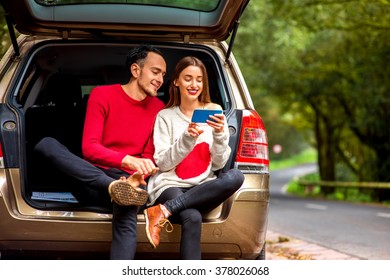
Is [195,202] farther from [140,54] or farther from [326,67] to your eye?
[326,67]

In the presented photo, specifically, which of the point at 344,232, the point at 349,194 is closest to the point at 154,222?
the point at 344,232

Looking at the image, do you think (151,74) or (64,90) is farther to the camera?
(64,90)

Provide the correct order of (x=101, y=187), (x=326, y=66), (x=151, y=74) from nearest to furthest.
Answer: (x=101, y=187) → (x=151, y=74) → (x=326, y=66)

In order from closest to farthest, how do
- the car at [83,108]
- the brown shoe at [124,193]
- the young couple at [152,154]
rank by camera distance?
the brown shoe at [124,193], the young couple at [152,154], the car at [83,108]

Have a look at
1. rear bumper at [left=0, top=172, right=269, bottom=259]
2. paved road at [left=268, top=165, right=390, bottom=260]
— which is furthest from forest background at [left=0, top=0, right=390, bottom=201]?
rear bumper at [left=0, top=172, right=269, bottom=259]

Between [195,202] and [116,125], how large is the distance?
2.42 ft

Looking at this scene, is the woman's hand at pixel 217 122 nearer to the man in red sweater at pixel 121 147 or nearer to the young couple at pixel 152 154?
the young couple at pixel 152 154

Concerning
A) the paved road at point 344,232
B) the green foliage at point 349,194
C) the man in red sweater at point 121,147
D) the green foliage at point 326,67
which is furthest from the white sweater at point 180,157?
the green foliage at point 349,194

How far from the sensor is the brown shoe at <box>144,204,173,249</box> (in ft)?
13.0

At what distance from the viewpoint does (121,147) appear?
4402 mm

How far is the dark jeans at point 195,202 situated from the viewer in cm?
397

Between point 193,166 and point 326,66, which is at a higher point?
point 326,66
